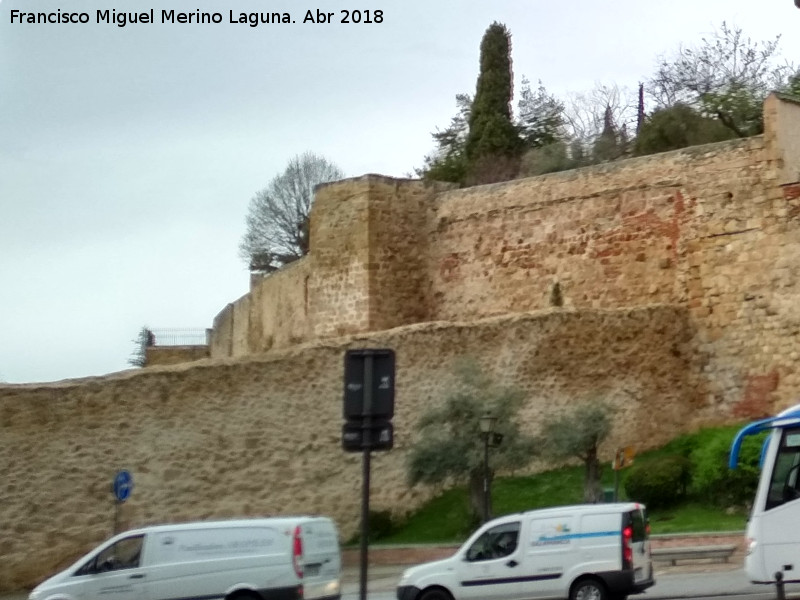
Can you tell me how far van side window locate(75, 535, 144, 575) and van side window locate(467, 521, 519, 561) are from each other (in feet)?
13.8

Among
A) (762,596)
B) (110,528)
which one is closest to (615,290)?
(110,528)

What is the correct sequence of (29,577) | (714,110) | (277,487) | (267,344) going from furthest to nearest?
(267,344) → (714,110) → (277,487) → (29,577)

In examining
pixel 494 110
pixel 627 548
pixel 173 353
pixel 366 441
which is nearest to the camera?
pixel 366 441

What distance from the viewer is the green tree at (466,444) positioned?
24906 mm

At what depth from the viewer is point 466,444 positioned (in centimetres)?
2508

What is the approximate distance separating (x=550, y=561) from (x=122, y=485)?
367 inches

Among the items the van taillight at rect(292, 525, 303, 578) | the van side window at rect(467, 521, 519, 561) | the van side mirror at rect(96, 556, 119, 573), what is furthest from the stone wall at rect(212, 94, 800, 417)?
the van side mirror at rect(96, 556, 119, 573)

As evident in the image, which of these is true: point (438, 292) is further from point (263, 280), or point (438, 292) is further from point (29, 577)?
point (29, 577)

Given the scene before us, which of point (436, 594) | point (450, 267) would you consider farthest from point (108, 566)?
point (450, 267)

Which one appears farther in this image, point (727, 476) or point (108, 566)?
point (727, 476)

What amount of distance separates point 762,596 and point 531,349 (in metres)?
12.4

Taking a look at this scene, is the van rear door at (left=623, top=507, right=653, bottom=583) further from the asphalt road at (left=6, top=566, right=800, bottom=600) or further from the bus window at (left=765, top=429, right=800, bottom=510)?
the bus window at (left=765, top=429, right=800, bottom=510)

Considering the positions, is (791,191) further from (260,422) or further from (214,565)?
(214,565)

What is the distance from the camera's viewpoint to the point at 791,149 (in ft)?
94.1
